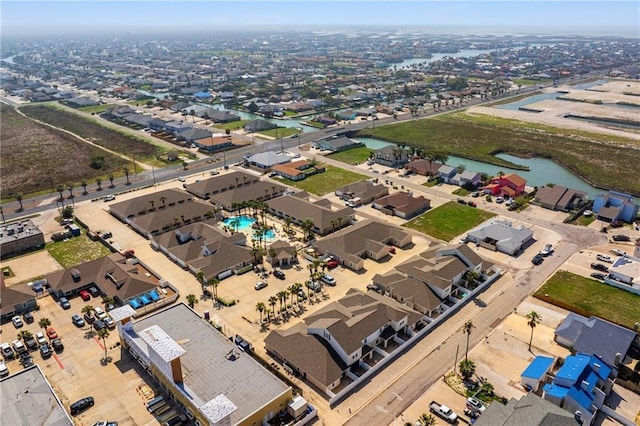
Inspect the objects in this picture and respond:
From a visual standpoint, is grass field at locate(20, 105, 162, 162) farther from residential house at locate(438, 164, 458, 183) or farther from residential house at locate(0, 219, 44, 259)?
residential house at locate(438, 164, 458, 183)

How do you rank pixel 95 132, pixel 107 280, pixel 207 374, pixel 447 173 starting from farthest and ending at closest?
pixel 95 132 → pixel 447 173 → pixel 107 280 → pixel 207 374

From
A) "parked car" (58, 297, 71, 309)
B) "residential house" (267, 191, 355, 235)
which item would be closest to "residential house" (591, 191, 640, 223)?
"residential house" (267, 191, 355, 235)

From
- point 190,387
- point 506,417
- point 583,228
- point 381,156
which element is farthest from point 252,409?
point 381,156

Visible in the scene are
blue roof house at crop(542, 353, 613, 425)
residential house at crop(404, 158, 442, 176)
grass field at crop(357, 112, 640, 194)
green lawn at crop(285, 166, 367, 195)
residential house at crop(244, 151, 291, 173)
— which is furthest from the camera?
residential house at crop(244, 151, 291, 173)

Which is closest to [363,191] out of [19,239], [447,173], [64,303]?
[447,173]

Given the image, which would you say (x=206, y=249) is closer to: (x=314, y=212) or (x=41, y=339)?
(x=314, y=212)

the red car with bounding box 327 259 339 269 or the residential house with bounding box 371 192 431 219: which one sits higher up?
the residential house with bounding box 371 192 431 219

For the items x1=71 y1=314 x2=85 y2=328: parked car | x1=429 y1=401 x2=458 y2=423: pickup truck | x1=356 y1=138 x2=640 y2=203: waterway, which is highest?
x1=356 y1=138 x2=640 y2=203: waterway
